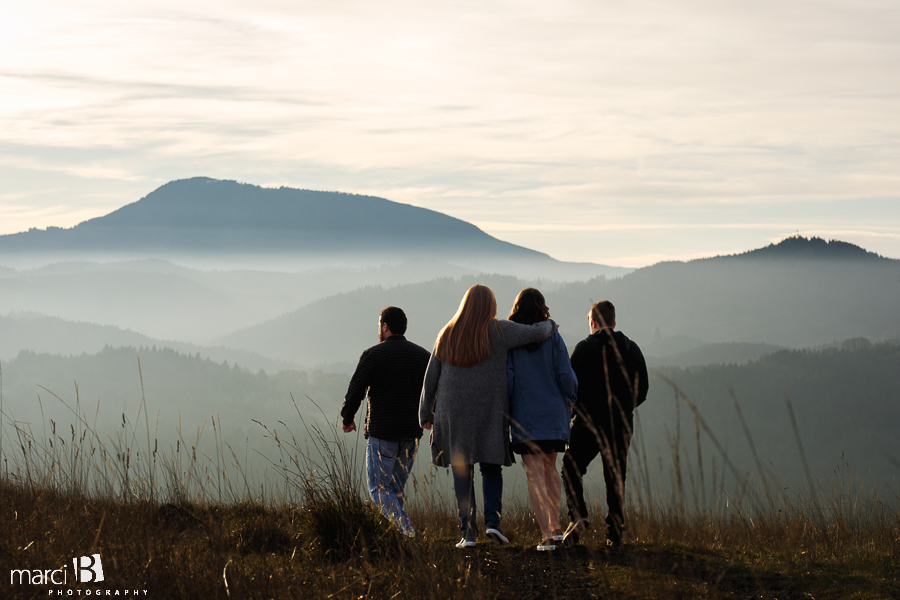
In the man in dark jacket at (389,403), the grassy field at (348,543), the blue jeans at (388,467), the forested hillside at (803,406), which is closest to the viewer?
the grassy field at (348,543)

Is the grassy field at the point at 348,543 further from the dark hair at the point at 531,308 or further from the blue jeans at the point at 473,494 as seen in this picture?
the dark hair at the point at 531,308

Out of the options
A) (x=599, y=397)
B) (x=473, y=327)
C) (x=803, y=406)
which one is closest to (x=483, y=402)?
(x=473, y=327)

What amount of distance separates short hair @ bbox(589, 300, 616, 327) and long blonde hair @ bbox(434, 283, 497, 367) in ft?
2.32

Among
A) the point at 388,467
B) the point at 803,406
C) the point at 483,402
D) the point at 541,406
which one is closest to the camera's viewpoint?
the point at 541,406

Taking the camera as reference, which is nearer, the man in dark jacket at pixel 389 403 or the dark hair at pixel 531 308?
the dark hair at pixel 531 308

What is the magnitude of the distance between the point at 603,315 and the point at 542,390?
0.68 meters

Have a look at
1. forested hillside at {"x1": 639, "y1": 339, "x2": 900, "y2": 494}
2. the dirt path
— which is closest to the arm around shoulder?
the dirt path

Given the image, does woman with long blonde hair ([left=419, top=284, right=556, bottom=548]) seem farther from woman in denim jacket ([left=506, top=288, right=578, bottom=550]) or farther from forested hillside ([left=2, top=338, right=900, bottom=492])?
forested hillside ([left=2, top=338, right=900, bottom=492])

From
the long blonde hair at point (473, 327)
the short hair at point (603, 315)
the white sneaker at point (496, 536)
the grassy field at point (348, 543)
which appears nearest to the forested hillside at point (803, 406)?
the grassy field at point (348, 543)

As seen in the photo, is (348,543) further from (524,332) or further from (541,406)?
(524,332)

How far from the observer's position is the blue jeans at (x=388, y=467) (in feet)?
17.4

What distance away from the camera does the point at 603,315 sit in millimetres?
4859

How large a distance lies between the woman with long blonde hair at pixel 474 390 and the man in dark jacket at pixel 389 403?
1.91 ft

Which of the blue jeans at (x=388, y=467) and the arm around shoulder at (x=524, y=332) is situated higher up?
the arm around shoulder at (x=524, y=332)
